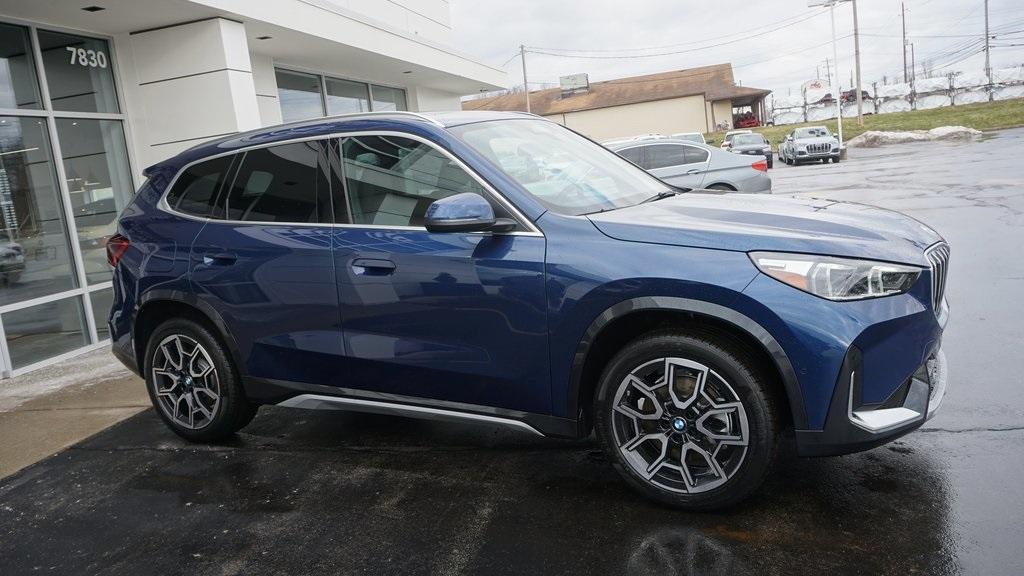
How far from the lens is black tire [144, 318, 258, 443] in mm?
4715

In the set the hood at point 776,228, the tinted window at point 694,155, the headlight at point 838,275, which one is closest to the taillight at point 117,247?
the hood at point 776,228

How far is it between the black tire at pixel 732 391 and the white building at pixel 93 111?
22.3ft

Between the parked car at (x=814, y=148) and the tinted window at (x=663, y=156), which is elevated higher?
the tinted window at (x=663, y=156)

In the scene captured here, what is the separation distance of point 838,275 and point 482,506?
1908 millimetres

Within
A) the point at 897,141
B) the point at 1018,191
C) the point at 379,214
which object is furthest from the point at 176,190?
the point at 897,141

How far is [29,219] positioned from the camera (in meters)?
8.10

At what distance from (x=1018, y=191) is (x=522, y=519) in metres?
13.4

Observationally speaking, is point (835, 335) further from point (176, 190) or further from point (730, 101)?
point (730, 101)

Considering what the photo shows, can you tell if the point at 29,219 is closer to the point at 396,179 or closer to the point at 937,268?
the point at 396,179

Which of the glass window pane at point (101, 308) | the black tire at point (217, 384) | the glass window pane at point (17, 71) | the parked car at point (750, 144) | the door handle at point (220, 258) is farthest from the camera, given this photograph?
the parked car at point (750, 144)

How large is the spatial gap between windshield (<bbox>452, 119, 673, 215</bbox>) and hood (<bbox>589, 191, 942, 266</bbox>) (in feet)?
0.68

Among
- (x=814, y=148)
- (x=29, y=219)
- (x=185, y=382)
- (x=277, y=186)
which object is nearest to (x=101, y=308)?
(x=29, y=219)

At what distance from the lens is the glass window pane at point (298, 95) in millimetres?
12641

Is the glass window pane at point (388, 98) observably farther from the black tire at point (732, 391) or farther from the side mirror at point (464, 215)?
the black tire at point (732, 391)
